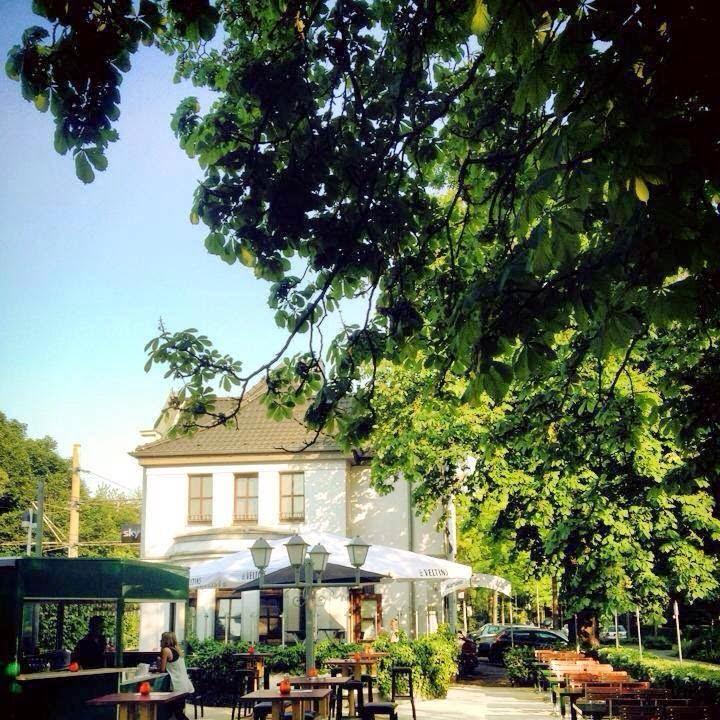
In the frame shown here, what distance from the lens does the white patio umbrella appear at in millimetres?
16453

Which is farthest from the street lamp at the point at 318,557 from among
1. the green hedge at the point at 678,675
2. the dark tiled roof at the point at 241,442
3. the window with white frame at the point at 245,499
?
the window with white frame at the point at 245,499

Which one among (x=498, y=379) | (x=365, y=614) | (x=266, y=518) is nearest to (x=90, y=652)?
(x=498, y=379)

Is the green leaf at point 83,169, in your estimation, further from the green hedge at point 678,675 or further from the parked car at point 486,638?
the parked car at point 486,638

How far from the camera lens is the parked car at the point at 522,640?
98.3 feet

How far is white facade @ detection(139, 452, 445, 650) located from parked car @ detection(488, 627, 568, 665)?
16.2 feet

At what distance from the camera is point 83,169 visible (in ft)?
15.0

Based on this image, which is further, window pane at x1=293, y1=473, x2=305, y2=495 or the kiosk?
window pane at x1=293, y1=473, x2=305, y2=495

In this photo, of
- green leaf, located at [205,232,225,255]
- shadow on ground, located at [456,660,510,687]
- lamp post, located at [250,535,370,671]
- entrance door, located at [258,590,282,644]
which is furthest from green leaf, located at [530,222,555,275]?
entrance door, located at [258,590,282,644]

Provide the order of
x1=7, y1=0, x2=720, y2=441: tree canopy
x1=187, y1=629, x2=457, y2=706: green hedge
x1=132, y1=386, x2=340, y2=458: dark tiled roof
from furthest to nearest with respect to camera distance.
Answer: x1=132, y1=386, x2=340, y2=458: dark tiled roof, x1=187, y1=629, x2=457, y2=706: green hedge, x1=7, y1=0, x2=720, y2=441: tree canopy

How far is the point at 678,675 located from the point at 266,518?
17049 millimetres

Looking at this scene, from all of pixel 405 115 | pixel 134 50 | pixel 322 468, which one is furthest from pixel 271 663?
pixel 134 50

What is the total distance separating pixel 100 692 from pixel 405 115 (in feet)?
30.9

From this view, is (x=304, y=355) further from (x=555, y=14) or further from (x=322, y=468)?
(x=322, y=468)

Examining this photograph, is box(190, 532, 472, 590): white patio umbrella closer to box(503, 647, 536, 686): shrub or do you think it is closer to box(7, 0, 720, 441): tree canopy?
box(503, 647, 536, 686): shrub
